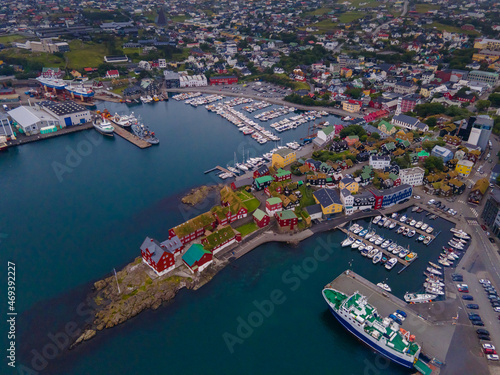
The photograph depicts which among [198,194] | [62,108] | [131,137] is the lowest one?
[131,137]

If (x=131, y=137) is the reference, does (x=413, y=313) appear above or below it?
above

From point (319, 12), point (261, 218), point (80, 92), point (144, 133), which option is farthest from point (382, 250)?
point (319, 12)

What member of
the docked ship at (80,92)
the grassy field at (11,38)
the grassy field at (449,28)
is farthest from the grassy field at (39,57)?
the grassy field at (449,28)

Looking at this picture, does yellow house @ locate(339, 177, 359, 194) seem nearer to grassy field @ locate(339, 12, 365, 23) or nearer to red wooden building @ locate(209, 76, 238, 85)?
red wooden building @ locate(209, 76, 238, 85)

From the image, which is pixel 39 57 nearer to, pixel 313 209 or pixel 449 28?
pixel 313 209

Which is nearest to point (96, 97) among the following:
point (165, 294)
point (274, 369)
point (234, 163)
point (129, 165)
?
point (129, 165)

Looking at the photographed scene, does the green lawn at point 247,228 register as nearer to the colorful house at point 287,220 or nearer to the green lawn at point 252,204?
the green lawn at point 252,204
